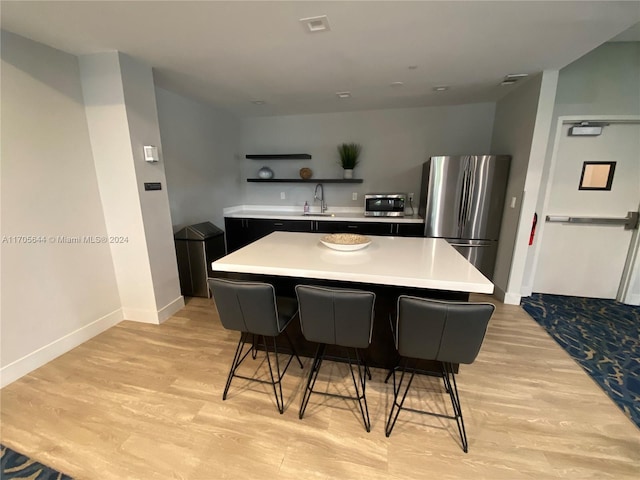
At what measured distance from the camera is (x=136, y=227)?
99.3 inches

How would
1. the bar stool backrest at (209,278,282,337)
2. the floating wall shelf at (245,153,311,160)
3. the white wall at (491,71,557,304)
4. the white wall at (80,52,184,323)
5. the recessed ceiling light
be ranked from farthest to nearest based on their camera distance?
the floating wall shelf at (245,153,311,160)
the white wall at (491,71,557,304)
the white wall at (80,52,184,323)
the recessed ceiling light
the bar stool backrest at (209,278,282,337)

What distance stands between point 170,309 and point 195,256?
2.22 feet

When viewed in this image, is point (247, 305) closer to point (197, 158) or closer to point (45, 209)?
point (45, 209)

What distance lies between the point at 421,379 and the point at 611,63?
367 centimetres

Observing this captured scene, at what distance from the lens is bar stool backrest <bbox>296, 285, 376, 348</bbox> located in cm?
138

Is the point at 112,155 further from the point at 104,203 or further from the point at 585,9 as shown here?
the point at 585,9

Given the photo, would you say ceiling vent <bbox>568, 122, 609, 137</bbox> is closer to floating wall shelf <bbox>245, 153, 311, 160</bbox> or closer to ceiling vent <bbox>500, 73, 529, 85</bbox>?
ceiling vent <bbox>500, 73, 529, 85</bbox>

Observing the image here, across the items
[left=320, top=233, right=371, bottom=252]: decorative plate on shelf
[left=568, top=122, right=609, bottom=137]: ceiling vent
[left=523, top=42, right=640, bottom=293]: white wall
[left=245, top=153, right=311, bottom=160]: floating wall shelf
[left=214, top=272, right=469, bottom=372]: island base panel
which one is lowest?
[left=214, top=272, right=469, bottom=372]: island base panel

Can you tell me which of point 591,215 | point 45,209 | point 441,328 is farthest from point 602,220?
point 45,209

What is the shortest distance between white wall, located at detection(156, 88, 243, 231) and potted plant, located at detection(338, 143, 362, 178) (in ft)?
5.94

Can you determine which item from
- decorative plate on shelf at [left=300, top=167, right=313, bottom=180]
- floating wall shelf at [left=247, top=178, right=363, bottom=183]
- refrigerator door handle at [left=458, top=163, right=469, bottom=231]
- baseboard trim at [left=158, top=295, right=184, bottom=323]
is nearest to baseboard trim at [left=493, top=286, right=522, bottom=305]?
refrigerator door handle at [left=458, top=163, right=469, bottom=231]

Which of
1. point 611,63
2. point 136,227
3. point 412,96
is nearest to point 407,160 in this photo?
point 412,96

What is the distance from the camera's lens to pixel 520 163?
9.64 ft

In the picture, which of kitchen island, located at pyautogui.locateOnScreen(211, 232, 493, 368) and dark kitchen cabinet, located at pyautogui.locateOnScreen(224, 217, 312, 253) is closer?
kitchen island, located at pyautogui.locateOnScreen(211, 232, 493, 368)
